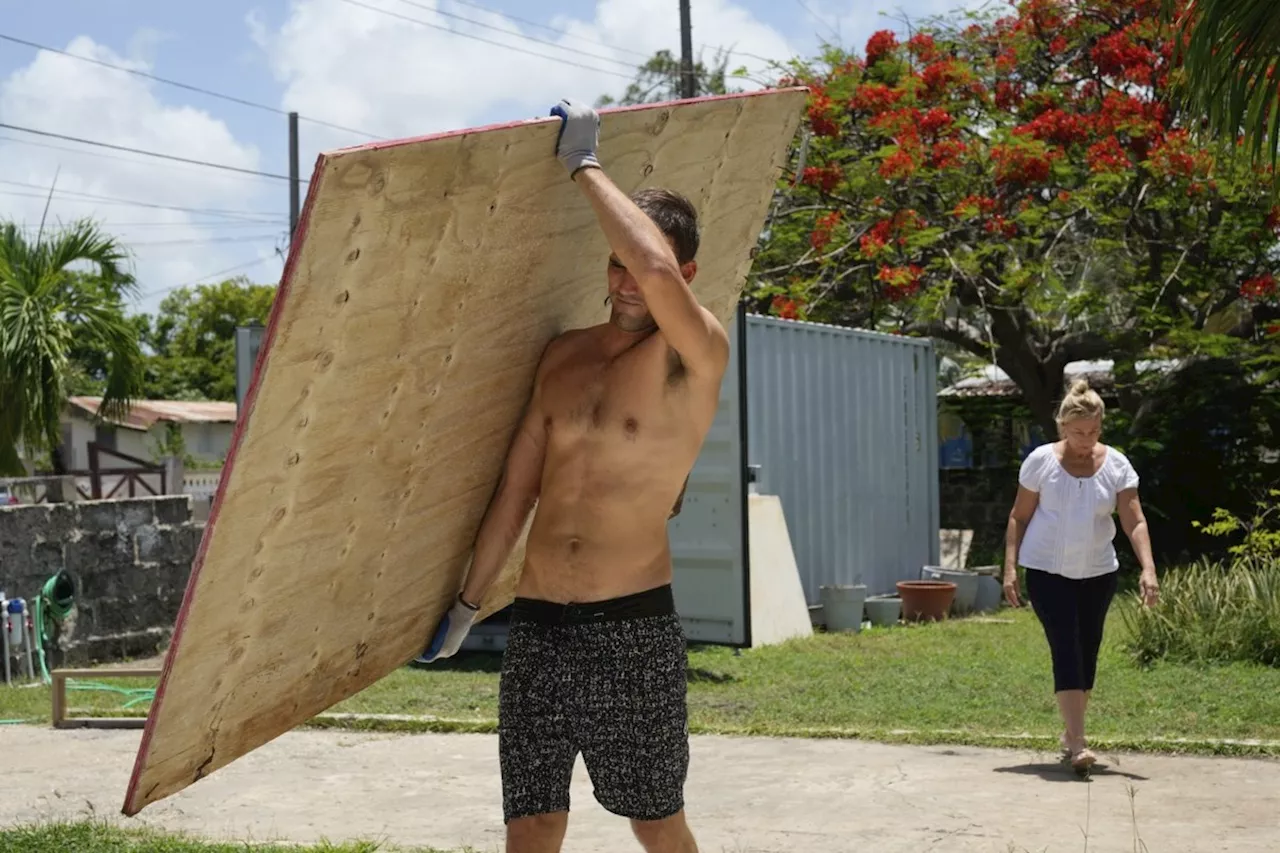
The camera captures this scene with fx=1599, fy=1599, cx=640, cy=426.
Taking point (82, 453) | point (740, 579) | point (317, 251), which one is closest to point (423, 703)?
point (740, 579)

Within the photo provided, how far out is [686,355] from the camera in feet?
11.7

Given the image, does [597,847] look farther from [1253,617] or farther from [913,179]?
[913,179]

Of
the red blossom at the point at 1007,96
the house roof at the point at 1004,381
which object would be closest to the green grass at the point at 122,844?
the red blossom at the point at 1007,96

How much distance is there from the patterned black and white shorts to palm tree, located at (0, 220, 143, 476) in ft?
37.8

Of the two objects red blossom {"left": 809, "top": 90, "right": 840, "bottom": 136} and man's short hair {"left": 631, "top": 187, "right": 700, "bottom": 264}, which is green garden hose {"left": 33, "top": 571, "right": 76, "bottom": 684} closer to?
man's short hair {"left": 631, "top": 187, "right": 700, "bottom": 264}

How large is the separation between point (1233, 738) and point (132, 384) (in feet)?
37.1

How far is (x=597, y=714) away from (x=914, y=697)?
564cm

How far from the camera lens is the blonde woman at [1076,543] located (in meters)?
6.89

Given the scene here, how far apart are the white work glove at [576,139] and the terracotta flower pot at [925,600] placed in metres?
11.3

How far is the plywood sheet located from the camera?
9.89 feet

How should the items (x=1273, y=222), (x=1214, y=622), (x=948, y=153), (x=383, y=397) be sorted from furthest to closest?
1. (x=948, y=153)
2. (x=1273, y=222)
3. (x=1214, y=622)
4. (x=383, y=397)

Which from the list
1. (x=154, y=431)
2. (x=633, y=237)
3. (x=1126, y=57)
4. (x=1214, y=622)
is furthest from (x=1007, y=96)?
(x=154, y=431)

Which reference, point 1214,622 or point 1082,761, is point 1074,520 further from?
point 1214,622

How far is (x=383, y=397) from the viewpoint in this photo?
3367mm
